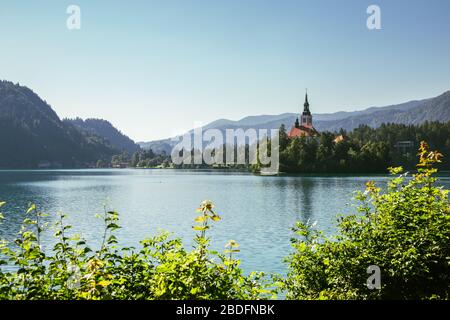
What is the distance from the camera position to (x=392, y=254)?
10.5 meters

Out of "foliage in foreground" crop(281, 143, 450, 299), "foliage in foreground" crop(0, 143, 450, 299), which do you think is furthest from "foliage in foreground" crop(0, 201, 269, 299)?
"foliage in foreground" crop(281, 143, 450, 299)

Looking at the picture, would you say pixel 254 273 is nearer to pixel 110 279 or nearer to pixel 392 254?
pixel 110 279

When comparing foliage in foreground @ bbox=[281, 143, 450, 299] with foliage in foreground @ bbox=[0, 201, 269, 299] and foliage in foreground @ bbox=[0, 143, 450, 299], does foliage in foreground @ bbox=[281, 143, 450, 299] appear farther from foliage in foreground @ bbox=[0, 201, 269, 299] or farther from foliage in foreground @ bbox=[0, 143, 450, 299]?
foliage in foreground @ bbox=[0, 201, 269, 299]

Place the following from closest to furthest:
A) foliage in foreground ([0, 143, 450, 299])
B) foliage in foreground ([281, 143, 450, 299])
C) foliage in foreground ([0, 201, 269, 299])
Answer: foliage in foreground ([0, 201, 269, 299]) → foliage in foreground ([0, 143, 450, 299]) → foliage in foreground ([281, 143, 450, 299])

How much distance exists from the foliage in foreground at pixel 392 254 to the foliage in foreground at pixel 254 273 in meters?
0.02

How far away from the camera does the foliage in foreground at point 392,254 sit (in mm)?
10125

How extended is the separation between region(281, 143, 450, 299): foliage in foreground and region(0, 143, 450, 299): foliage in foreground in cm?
2

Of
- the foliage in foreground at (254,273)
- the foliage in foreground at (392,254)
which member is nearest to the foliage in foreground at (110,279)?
the foliage in foreground at (254,273)

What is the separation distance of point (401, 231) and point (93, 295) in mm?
7846

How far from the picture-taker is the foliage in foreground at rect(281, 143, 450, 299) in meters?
10.1

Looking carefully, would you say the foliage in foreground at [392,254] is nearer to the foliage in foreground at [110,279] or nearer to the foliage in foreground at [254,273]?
the foliage in foreground at [254,273]
